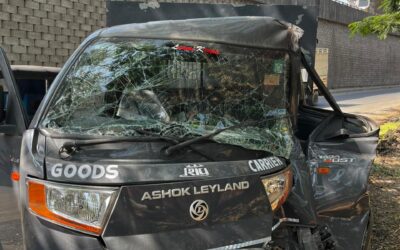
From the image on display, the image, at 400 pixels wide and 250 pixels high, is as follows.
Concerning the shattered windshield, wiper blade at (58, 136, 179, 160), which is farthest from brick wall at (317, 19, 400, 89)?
wiper blade at (58, 136, 179, 160)

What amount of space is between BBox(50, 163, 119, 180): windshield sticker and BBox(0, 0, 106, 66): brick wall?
1072 cm

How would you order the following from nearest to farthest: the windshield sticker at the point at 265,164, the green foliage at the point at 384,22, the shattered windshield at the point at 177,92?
the windshield sticker at the point at 265,164, the shattered windshield at the point at 177,92, the green foliage at the point at 384,22

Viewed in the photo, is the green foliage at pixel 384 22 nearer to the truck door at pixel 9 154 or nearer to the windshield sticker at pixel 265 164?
the windshield sticker at pixel 265 164

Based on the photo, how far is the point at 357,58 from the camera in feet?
108

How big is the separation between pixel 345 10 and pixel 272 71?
2960cm

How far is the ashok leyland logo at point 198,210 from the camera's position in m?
2.15

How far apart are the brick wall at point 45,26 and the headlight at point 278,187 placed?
35.6 ft

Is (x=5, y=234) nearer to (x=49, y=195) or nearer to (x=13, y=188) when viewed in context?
(x=13, y=188)

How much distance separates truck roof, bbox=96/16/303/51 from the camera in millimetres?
2777

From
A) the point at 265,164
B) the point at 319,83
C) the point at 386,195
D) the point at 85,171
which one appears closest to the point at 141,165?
the point at 85,171

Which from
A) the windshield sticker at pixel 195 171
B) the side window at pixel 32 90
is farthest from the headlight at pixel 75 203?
the side window at pixel 32 90

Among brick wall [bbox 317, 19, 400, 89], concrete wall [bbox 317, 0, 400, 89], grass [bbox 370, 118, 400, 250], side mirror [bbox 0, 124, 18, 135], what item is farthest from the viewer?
brick wall [bbox 317, 19, 400, 89]

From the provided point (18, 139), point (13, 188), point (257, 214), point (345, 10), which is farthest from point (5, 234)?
point (345, 10)

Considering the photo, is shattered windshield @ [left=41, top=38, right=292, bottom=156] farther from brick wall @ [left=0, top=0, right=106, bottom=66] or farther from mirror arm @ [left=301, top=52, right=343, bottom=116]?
brick wall @ [left=0, top=0, right=106, bottom=66]
